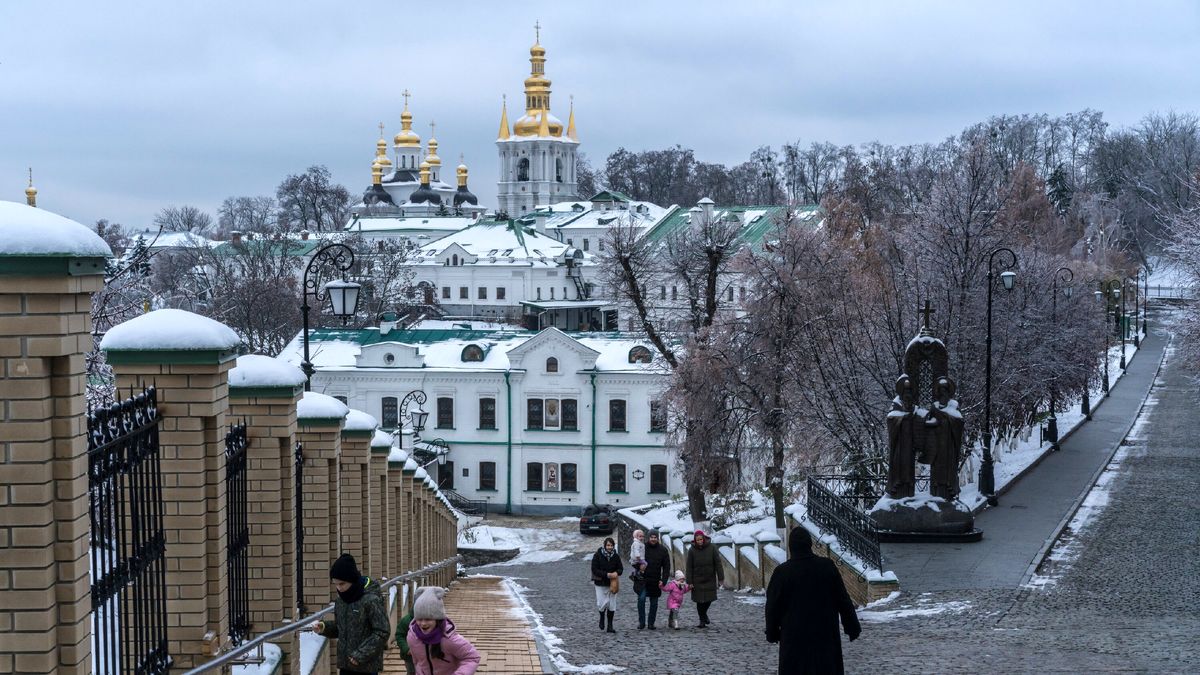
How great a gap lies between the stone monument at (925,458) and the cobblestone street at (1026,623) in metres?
1.68

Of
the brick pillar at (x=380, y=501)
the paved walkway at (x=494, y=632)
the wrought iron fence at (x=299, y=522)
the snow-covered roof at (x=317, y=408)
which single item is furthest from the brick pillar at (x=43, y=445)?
the brick pillar at (x=380, y=501)

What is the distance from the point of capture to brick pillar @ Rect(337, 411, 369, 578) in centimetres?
1188

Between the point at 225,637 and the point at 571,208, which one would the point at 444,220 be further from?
the point at 225,637

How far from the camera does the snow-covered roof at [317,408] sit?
10008 mm

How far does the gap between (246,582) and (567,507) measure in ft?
142

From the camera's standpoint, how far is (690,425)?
32.3 m

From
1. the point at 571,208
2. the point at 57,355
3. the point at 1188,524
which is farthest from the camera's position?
the point at 571,208

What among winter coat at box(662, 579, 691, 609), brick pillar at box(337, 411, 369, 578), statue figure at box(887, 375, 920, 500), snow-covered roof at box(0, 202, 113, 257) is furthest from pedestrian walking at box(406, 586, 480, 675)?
statue figure at box(887, 375, 920, 500)

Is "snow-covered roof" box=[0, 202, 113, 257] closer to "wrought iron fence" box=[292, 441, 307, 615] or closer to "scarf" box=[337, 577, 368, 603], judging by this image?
"scarf" box=[337, 577, 368, 603]

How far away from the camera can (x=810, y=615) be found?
26.5ft

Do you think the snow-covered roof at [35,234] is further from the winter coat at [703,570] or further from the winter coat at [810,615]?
the winter coat at [703,570]

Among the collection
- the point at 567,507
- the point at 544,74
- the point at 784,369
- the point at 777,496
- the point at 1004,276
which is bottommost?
the point at 567,507

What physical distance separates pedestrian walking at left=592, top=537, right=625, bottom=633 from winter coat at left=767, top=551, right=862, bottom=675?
743 centimetres

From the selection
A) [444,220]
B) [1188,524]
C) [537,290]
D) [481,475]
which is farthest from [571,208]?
[1188,524]
